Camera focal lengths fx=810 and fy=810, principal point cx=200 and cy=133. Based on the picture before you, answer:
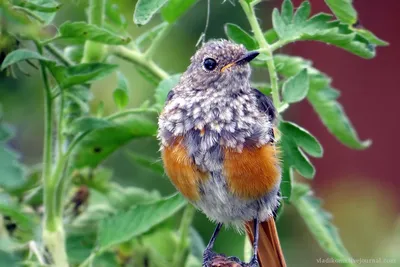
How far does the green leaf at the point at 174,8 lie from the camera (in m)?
2.02

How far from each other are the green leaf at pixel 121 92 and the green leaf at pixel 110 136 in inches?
1.5

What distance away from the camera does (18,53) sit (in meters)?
1.84

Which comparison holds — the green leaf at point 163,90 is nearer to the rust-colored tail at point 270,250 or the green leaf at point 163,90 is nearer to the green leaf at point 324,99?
the green leaf at point 324,99

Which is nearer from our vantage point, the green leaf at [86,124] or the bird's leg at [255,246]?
the green leaf at [86,124]

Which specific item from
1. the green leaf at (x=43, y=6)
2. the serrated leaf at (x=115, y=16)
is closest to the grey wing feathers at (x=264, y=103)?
the serrated leaf at (x=115, y=16)

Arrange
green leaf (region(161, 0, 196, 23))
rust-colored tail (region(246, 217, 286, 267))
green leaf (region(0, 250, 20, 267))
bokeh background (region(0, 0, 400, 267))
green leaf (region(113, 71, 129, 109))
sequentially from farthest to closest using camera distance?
bokeh background (region(0, 0, 400, 267)) → rust-colored tail (region(246, 217, 286, 267)) → green leaf (region(113, 71, 129, 109)) → green leaf (region(161, 0, 196, 23)) → green leaf (region(0, 250, 20, 267))

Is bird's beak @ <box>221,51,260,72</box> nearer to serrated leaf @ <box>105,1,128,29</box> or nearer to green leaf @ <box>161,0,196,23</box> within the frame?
green leaf @ <box>161,0,196,23</box>

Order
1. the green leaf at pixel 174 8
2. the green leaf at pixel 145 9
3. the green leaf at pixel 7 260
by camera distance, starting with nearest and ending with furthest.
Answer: the green leaf at pixel 145 9 → the green leaf at pixel 7 260 → the green leaf at pixel 174 8

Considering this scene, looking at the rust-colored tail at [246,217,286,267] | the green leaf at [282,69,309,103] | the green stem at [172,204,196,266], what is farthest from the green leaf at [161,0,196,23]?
the rust-colored tail at [246,217,286,267]

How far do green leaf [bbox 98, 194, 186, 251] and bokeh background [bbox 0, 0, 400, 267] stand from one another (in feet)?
1.84

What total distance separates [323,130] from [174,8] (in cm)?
535

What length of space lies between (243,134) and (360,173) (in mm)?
4735

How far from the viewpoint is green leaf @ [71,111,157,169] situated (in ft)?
7.26

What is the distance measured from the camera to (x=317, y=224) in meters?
2.23
